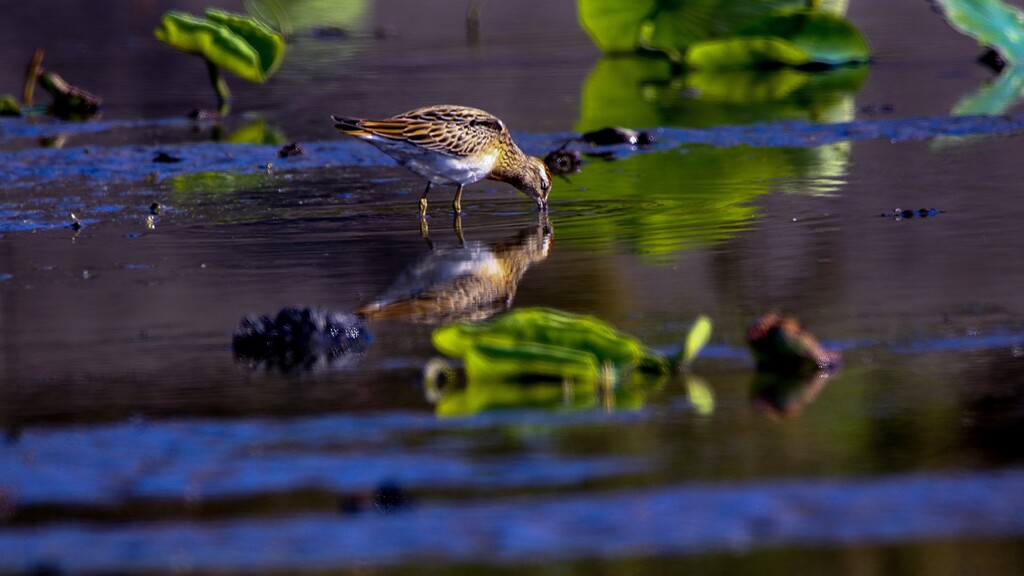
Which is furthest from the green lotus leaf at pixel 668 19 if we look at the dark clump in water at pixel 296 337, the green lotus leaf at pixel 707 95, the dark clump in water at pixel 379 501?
the dark clump in water at pixel 379 501

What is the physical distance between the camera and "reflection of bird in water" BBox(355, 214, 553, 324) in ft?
20.5

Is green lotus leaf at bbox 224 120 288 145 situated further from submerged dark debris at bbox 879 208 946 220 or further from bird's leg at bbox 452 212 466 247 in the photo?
submerged dark debris at bbox 879 208 946 220

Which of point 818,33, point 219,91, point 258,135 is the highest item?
point 818,33

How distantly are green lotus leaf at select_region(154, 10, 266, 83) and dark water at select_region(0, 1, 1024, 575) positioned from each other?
636mm

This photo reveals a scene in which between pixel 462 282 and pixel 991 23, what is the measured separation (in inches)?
332

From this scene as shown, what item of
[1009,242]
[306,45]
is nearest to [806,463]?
[1009,242]

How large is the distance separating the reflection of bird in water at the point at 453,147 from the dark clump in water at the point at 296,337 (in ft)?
9.34

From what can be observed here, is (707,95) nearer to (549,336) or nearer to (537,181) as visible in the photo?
(537,181)

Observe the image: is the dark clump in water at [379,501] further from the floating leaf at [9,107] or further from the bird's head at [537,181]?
the floating leaf at [9,107]

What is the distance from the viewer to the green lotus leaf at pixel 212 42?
12.5 meters

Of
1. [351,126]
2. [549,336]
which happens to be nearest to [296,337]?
[549,336]

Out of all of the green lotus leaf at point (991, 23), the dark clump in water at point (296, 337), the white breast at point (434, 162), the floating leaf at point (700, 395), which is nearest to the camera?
the floating leaf at point (700, 395)

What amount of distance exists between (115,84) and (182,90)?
941 millimetres

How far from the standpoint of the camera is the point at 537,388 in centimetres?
507
